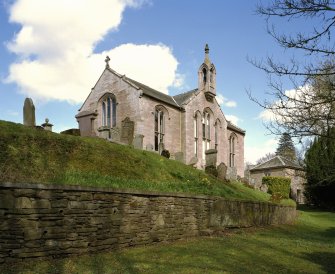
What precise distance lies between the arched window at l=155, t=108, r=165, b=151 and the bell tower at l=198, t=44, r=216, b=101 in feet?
19.9

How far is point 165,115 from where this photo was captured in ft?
99.1

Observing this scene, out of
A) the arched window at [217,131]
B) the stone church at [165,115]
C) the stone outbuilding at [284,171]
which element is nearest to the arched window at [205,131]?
the stone church at [165,115]

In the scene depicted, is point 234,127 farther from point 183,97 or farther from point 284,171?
point 284,171

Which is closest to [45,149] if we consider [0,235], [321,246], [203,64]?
[0,235]

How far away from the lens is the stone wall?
6289 millimetres

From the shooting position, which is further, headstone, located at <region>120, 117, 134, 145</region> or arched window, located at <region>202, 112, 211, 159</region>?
arched window, located at <region>202, 112, 211, 159</region>

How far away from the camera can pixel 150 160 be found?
15.8 meters

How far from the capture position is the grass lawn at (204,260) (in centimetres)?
646

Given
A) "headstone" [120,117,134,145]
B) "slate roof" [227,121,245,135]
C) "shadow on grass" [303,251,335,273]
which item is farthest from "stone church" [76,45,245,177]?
"shadow on grass" [303,251,335,273]

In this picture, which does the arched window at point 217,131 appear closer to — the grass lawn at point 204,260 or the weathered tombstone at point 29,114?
the weathered tombstone at point 29,114

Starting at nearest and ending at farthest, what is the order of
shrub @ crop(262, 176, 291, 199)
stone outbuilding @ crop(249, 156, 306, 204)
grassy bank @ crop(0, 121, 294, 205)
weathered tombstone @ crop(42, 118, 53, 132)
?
grassy bank @ crop(0, 121, 294, 205) < weathered tombstone @ crop(42, 118, 53, 132) < shrub @ crop(262, 176, 291, 199) < stone outbuilding @ crop(249, 156, 306, 204)

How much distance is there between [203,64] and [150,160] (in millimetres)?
21075

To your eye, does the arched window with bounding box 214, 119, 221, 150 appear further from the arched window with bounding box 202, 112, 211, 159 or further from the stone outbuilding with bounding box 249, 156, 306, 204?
the stone outbuilding with bounding box 249, 156, 306, 204

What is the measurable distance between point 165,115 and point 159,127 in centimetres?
123
